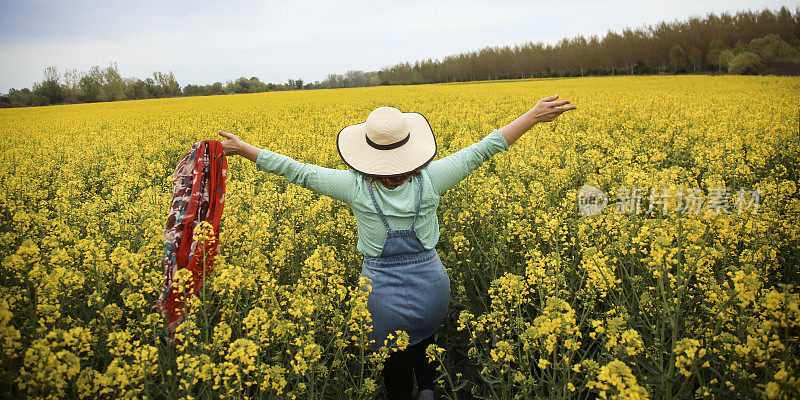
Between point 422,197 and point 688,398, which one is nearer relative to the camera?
point 688,398

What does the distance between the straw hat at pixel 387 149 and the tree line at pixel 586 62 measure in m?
43.6

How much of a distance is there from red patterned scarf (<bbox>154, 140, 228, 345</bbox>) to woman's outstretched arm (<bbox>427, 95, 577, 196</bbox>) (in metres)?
1.46

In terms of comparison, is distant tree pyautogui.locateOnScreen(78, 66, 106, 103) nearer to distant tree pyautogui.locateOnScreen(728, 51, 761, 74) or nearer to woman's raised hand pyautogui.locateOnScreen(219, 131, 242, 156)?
woman's raised hand pyautogui.locateOnScreen(219, 131, 242, 156)

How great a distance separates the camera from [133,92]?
55.6m

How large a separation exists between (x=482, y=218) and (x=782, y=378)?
103 inches

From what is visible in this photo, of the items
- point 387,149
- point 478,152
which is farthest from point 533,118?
point 387,149

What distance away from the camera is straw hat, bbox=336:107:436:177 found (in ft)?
8.50

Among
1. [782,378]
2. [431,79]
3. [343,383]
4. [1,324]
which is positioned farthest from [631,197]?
[431,79]

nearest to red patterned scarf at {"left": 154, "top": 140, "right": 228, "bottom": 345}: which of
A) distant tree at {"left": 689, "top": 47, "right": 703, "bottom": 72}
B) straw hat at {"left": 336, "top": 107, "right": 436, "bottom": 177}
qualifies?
straw hat at {"left": 336, "top": 107, "right": 436, "bottom": 177}

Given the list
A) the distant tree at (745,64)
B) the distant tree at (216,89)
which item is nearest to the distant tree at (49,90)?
the distant tree at (216,89)

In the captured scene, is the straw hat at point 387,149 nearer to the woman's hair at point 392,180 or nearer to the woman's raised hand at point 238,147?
the woman's hair at point 392,180

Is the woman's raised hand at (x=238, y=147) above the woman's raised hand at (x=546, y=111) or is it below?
below

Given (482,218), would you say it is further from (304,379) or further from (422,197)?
(304,379)

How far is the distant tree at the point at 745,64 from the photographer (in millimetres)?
36844
